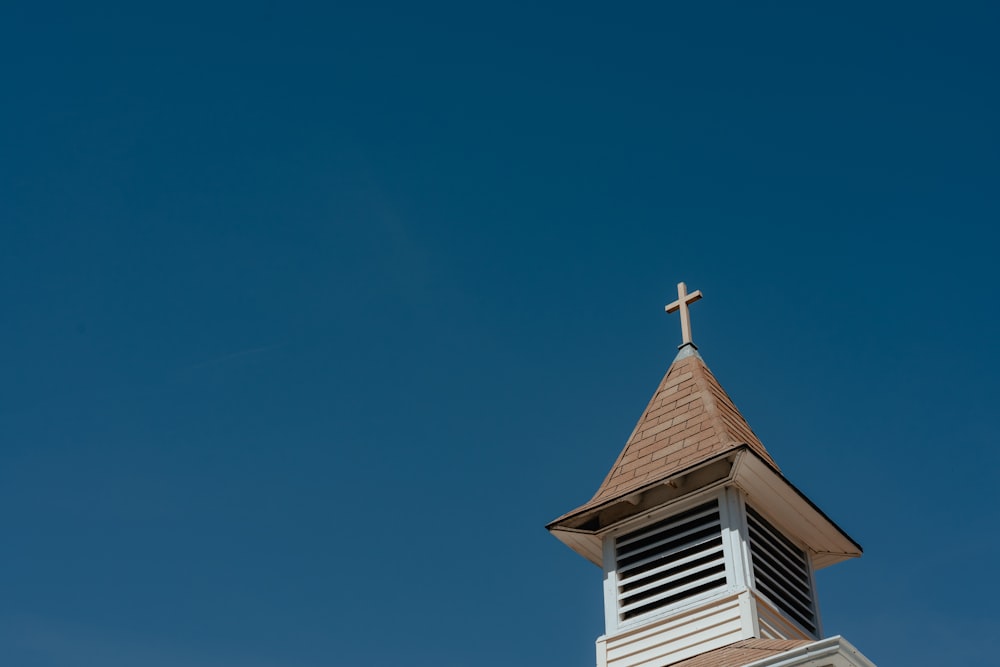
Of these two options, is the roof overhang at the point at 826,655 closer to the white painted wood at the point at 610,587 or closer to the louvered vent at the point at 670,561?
the louvered vent at the point at 670,561

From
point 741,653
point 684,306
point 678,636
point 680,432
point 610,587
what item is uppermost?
point 684,306

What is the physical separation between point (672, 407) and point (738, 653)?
192 inches

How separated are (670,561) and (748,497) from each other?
1238 millimetres

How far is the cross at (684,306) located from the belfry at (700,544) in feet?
5.41

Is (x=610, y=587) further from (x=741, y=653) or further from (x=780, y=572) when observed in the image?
(x=741, y=653)

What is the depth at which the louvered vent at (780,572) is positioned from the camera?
15.3 metres

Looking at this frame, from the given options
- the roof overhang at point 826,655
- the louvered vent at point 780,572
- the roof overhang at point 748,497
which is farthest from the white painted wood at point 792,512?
the roof overhang at point 826,655

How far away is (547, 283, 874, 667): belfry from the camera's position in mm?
14648

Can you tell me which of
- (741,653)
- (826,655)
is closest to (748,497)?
(741,653)

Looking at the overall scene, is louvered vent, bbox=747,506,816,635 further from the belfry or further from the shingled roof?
the shingled roof

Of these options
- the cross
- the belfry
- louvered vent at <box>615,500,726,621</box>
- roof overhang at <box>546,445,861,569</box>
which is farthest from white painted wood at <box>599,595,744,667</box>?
the cross

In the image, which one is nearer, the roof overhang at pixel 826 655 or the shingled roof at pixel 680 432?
the roof overhang at pixel 826 655

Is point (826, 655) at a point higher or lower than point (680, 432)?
lower

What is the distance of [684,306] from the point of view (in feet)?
61.5
